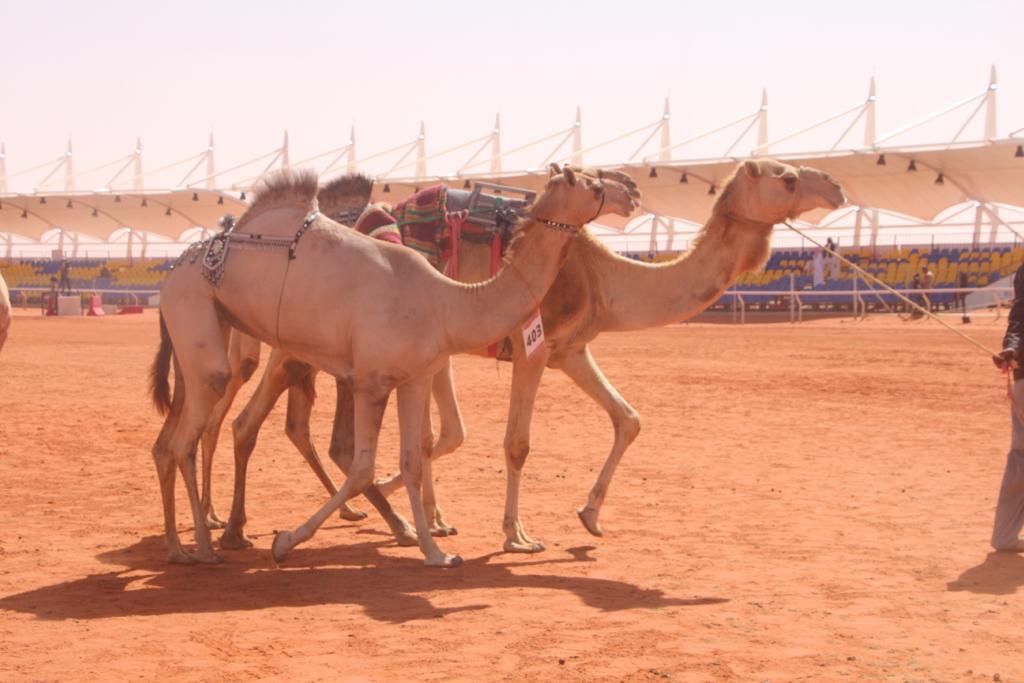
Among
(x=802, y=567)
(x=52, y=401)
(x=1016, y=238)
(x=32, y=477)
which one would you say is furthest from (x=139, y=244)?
(x=802, y=567)

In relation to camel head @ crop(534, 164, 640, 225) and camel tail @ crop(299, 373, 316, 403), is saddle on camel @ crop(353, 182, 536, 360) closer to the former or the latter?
camel head @ crop(534, 164, 640, 225)

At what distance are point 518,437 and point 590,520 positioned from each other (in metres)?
0.78

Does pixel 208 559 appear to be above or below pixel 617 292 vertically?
below

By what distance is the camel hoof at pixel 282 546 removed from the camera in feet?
26.1

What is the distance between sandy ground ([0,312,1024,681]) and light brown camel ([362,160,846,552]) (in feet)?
2.17

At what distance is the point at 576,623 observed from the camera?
6.70 m

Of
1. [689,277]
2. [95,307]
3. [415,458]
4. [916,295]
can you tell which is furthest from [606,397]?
[95,307]

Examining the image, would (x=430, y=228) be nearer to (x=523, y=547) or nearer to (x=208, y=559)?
(x=523, y=547)

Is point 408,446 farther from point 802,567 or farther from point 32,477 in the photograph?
point 32,477

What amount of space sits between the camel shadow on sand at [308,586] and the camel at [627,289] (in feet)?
2.69

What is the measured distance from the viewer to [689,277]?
9.50 meters

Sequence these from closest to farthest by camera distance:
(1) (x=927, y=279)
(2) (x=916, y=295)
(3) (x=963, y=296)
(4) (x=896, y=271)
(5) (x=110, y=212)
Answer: (3) (x=963, y=296) → (2) (x=916, y=295) → (1) (x=927, y=279) → (4) (x=896, y=271) → (5) (x=110, y=212)

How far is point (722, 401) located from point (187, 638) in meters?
12.7

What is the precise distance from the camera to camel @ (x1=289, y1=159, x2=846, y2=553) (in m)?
9.03
